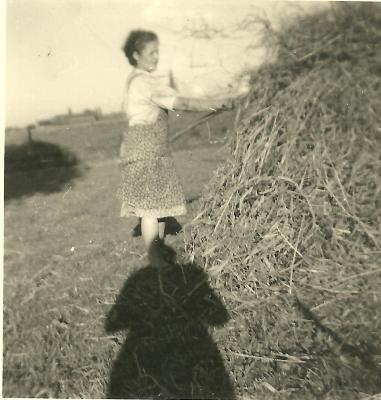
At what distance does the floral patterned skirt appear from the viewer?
2.48 m

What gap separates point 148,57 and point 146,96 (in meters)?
0.19

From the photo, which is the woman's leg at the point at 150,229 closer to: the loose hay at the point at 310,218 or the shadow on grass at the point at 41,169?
the loose hay at the point at 310,218

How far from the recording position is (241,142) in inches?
93.0

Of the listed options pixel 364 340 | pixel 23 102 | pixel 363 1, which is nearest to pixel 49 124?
pixel 23 102

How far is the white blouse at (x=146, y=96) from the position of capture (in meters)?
2.41

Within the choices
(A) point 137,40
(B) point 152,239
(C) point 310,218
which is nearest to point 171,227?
(B) point 152,239

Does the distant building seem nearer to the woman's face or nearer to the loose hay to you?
the woman's face

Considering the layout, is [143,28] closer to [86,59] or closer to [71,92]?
[86,59]

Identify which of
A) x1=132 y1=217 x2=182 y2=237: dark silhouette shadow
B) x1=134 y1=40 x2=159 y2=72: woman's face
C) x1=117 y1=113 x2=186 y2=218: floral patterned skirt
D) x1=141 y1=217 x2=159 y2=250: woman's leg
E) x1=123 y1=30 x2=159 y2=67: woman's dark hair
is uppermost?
x1=123 y1=30 x2=159 y2=67: woman's dark hair

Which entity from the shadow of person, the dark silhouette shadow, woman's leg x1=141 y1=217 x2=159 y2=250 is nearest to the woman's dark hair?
woman's leg x1=141 y1=217 x2=159 y2=250

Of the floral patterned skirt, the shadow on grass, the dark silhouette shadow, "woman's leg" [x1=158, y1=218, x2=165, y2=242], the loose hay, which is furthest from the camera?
the shadow on grass

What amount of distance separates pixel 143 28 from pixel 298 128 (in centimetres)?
95

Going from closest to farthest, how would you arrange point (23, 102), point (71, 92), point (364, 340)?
point (364, 340), point (23, 102), point (71, 92)

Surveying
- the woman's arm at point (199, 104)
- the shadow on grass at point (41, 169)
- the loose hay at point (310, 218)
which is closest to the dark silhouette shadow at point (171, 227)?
the loose hay at point (310, 218)
